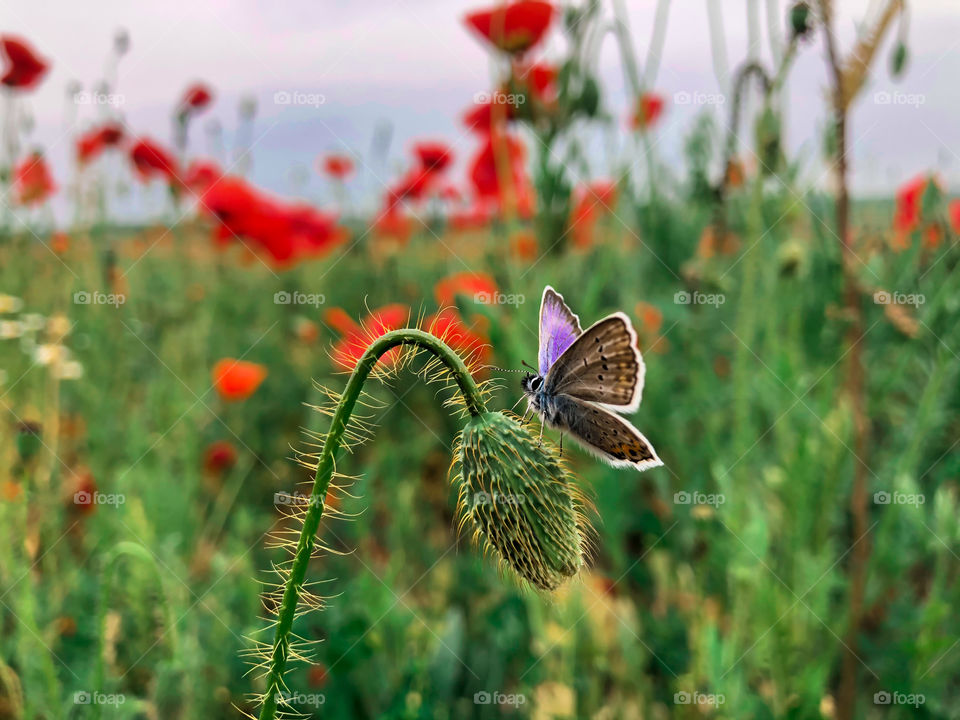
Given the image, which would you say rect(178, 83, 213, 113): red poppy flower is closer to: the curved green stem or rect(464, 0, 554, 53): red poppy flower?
rect(464, 0, 554, 53): red poppy flower

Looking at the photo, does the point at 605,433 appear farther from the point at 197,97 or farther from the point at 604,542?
the point at 197,97

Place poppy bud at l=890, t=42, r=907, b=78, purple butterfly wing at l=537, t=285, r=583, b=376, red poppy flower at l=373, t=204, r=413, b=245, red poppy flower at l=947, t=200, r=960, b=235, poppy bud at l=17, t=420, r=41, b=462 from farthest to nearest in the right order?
red poppy flower at l=373, t=204, r=413, b=245
red poppy flower at l=947, t=200, r=960, b=235
poppy bud at l=890, t=42, r=907, b=78
poppy bud at l=17, t=420, r=41, b=462
purple butterfly wing at l=537, t=285, r=583, b=376

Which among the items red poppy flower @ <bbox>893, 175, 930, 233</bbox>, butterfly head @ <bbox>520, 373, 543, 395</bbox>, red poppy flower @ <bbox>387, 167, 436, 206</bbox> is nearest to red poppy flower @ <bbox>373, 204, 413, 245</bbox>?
red poppy flower @ <bbox>387, 167, 436, 206</bbox>

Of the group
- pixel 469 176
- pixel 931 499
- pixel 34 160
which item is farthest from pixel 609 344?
pixel 34 160

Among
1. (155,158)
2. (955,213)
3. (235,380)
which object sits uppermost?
(155,158)

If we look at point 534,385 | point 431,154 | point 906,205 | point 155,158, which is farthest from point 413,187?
point 534,385

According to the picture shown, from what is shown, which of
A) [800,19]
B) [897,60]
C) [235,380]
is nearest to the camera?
[800,19]

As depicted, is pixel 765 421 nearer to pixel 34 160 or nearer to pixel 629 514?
pixel 629 514
